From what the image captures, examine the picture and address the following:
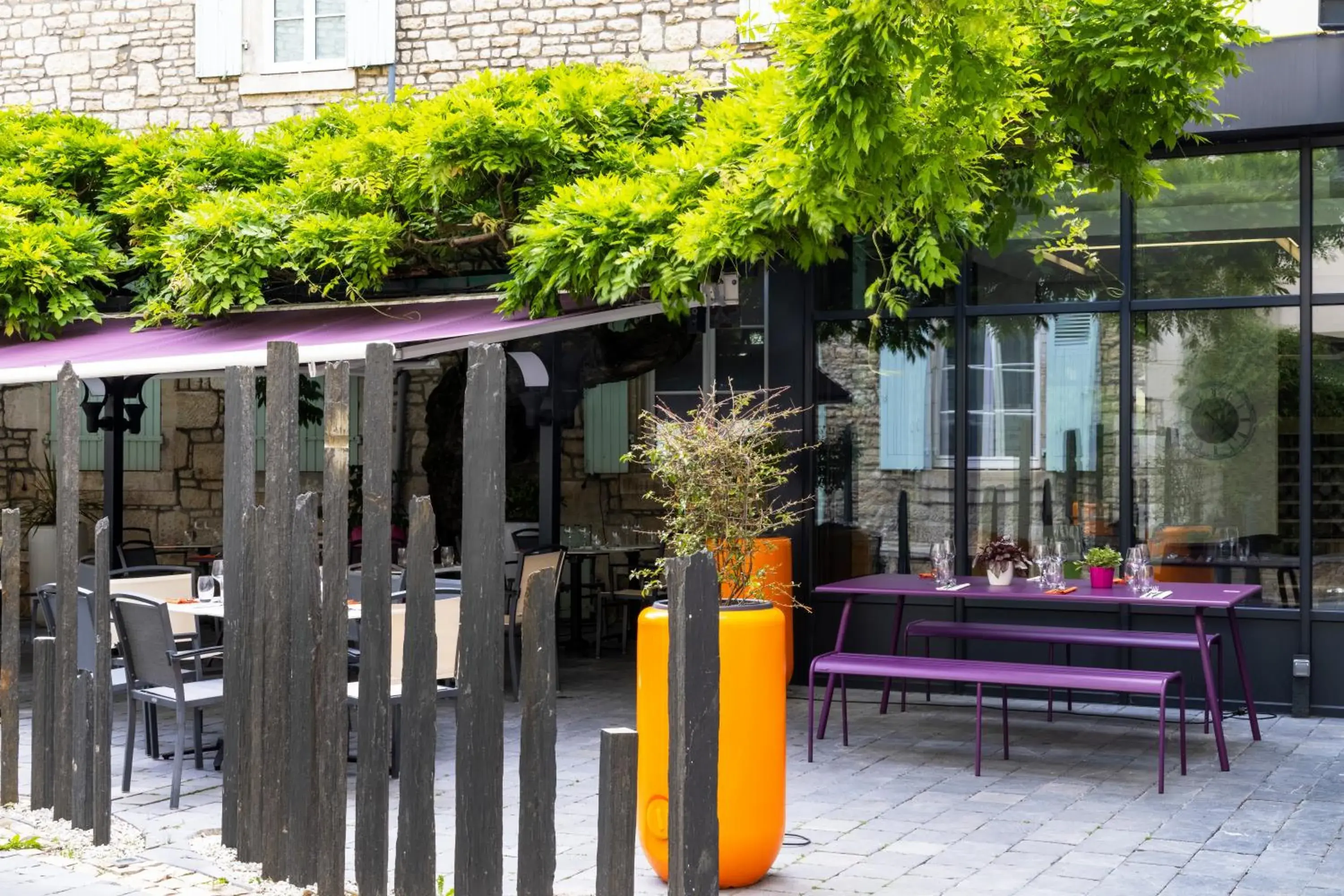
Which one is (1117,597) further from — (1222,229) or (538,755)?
(538,755)


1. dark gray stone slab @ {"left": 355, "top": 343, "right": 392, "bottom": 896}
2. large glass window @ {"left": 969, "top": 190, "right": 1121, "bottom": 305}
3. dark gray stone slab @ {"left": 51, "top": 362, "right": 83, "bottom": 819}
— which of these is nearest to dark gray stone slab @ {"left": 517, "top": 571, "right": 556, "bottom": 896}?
dark gray stone slab @ {"left": 355, "top": 343, "right": 392, "bottom": 896}

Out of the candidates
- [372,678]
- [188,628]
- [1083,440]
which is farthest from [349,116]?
[372,678]

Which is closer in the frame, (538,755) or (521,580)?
(538,755)

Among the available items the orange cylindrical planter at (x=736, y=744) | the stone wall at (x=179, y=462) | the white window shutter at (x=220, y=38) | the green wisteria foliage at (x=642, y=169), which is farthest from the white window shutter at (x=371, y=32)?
the orange cylindrical planter at (x=736, y=744)

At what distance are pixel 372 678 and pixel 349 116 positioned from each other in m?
6.82

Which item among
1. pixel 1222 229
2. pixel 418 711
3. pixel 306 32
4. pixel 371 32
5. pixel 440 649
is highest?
pixel 306 32

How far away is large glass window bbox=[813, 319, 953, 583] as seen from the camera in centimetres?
935

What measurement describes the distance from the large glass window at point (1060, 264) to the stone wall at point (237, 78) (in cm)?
248

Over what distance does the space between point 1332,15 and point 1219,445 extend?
240cm

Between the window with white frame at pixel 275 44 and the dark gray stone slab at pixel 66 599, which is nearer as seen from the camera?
the dark gray stone slab at pixel 66 599

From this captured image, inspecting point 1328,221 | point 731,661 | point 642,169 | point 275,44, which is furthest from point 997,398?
point 275,44

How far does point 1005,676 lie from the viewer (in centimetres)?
671

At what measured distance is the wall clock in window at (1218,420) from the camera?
8.60 m

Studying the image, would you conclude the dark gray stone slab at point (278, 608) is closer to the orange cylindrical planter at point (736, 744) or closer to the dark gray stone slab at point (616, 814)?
the orange cylindrical planter at point (736, 744)
